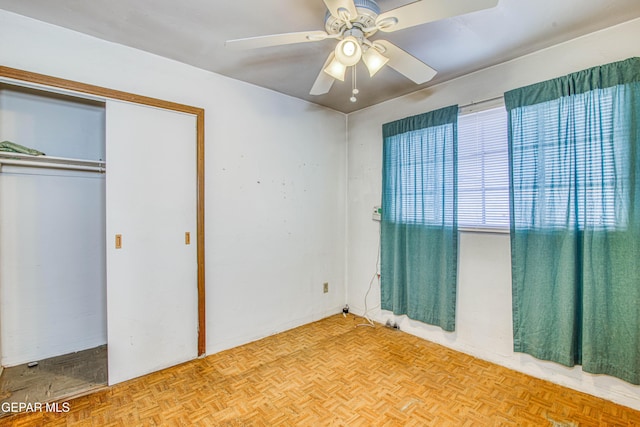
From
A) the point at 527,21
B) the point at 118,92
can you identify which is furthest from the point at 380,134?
the point at 118,92

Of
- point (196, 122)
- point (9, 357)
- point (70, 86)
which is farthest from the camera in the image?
point (196, 122)

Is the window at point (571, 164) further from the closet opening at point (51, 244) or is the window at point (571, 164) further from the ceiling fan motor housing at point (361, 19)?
the closet opening at point (51, 244)

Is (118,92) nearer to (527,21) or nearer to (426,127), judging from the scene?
(426,127)

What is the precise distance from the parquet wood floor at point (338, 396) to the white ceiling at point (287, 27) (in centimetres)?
252

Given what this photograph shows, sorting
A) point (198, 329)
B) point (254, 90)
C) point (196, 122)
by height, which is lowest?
point (198, 329)

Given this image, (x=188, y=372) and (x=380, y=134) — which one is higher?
(x=380, y=134)

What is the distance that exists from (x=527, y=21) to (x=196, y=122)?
2.55 m

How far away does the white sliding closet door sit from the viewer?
225 centimetres

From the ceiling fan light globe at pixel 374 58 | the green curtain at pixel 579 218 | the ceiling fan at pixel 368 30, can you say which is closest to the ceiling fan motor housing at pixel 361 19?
the ceiling fan at pixel 368 30

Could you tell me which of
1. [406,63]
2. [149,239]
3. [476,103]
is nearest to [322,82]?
[406,63]

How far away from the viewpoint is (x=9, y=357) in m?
2.42

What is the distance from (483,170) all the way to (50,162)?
3.65m

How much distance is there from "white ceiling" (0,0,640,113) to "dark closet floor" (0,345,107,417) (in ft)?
8.33

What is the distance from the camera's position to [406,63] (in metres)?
1.84
